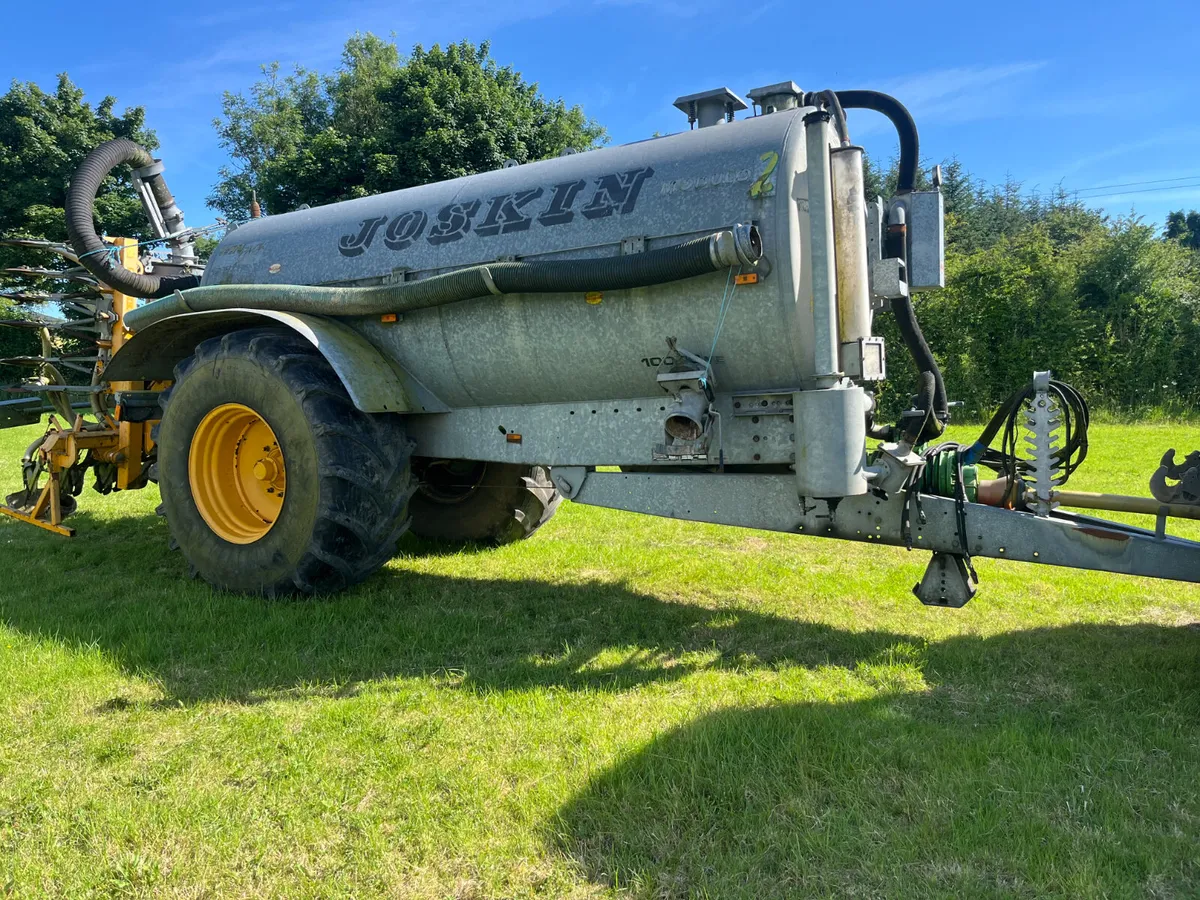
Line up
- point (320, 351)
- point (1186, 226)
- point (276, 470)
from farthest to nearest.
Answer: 1. point (1186, 226)
2. point (276, 470)
3. point (320, 351)

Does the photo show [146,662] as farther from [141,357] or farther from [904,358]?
[904,358]

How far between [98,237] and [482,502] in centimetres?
320

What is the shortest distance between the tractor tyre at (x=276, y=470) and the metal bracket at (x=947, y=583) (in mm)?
2684

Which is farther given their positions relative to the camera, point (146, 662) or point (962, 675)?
point (146, 662)

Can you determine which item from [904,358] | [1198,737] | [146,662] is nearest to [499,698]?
[146,662]

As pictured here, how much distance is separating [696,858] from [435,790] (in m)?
0.88

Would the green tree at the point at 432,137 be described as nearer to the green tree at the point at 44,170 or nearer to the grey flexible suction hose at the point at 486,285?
the green tree at the point at 44,170

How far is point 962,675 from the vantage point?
12.0 ft

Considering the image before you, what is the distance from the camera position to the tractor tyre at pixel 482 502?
6.06 meters

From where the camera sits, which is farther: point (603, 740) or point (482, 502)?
point (482, 502)

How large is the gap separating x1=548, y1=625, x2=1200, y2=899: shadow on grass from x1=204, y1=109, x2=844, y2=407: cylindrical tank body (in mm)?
1584

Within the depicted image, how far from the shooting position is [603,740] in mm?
3039

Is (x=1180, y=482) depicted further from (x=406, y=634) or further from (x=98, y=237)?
(x=98, y=237)

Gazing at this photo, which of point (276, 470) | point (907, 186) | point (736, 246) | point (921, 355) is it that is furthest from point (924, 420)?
point (276, 470)
